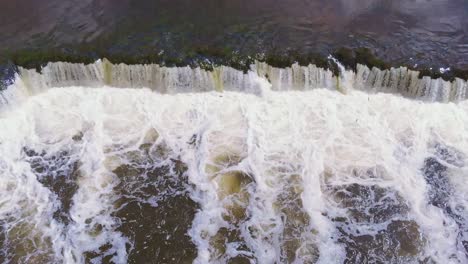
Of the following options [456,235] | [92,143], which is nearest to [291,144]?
[456,235]

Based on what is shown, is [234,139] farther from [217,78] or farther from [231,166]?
[217,78]

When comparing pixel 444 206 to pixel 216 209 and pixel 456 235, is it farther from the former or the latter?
pixel 216 209

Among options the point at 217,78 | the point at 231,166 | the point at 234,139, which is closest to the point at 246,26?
the point at 217,78

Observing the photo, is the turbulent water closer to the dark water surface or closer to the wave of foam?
the wave of foam

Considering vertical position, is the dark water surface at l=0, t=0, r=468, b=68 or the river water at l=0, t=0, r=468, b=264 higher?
the dark water surface at l=0, t=0, r=468, b=68

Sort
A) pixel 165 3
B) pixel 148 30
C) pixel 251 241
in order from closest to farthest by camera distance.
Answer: pixel 251 241
pixel 148 30
pixel 165 3

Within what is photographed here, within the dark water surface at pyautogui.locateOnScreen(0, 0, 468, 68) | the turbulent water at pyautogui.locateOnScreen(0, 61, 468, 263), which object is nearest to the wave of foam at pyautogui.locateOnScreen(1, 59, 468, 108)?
the turbulent water at pyautogui.locateOnScreen(0, 61, 468, 263)
